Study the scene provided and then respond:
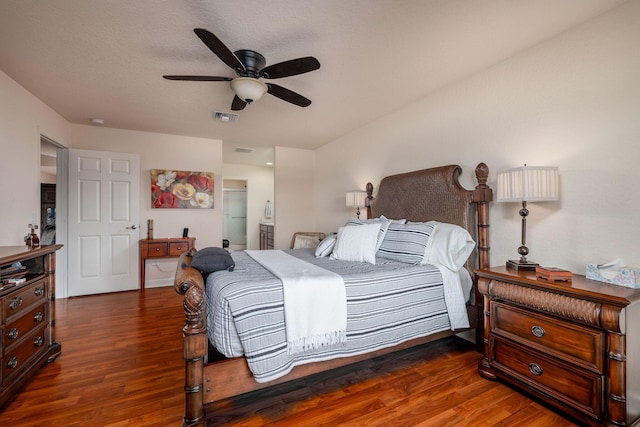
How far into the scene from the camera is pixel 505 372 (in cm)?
184

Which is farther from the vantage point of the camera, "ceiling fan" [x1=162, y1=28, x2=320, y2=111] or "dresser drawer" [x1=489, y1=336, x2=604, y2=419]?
"ceiling fan" [x1=162, y1=28, x2=320, y2=111]

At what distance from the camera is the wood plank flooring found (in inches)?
61.2

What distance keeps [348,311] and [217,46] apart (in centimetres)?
178

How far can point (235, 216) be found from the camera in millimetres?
8180

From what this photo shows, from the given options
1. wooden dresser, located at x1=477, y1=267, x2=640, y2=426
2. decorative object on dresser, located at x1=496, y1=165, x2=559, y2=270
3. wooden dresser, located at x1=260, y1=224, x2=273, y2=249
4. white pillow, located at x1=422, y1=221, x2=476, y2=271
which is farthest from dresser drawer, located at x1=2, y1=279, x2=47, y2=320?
wooden dresser, located at x1=260, y1=224, x2=273, y2=249

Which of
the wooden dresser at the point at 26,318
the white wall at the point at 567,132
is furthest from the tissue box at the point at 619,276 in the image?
the wooden dresser at the point at 26,318

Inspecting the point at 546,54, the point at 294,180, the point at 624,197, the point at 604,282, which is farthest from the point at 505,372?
the point at 294,180

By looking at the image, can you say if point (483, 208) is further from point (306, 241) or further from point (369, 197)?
point (306, 241)

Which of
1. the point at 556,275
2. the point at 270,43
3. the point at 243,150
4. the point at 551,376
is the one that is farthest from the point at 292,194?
the point at 551,376

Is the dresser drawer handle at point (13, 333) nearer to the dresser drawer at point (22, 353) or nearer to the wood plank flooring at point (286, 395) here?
the dresser drawer at point (22, 353)

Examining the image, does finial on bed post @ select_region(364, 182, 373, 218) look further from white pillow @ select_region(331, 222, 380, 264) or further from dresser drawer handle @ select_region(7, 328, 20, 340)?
dresser drawer handle @ select_region(7, 328, 20, 340)

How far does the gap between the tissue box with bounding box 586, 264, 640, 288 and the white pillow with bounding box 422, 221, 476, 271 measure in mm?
715

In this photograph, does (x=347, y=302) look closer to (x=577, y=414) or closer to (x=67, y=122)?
(x=577, y=414)

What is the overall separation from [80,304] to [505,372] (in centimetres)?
460
